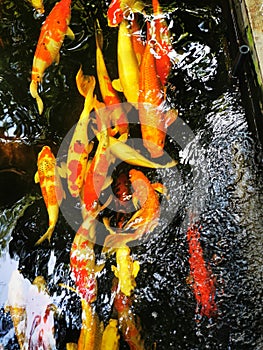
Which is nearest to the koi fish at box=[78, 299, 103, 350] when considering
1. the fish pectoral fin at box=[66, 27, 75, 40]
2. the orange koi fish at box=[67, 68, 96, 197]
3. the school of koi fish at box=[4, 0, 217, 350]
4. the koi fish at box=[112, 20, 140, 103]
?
the school of koi fish at box=[4, 0, 217, 350]

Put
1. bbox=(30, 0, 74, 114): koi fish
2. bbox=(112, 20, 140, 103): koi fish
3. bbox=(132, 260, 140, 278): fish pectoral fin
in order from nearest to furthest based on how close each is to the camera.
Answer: bbox=(132, 260, 140, 278): fish pectoral fin, bbox=(112, 20, 140, 103): koi fish, bbox=(30, 0, 74, 114): koi fish

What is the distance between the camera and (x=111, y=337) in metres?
2.04

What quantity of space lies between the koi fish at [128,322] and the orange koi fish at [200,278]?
0.90 ft

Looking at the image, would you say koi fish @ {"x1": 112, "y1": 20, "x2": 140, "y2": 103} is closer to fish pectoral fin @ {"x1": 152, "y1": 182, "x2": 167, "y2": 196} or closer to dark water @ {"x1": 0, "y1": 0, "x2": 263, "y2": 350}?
dark water @ {"x1": 0, "y1": 0, "x2": 263, "y2": 350}

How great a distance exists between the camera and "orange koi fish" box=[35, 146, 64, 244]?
2305 millimetres

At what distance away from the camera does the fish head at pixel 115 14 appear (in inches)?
109

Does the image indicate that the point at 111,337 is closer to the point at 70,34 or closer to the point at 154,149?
the point at 154,149

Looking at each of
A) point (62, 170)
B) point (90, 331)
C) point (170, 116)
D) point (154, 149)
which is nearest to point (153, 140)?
point (154, 149)

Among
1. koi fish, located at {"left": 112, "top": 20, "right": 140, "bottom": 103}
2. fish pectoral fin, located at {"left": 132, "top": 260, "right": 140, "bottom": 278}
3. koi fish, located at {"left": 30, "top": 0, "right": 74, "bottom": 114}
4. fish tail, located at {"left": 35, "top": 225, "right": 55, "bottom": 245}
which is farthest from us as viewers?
koi fish, located at {"left": 30, "top": 0, "right": 74, "bottom": 114}

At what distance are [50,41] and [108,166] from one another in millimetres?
845

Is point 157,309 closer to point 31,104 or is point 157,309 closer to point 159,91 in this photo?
point 159,91

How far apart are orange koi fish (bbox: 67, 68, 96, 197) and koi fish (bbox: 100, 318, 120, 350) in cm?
64

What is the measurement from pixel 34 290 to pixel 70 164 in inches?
24.7

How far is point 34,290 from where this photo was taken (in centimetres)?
217
